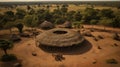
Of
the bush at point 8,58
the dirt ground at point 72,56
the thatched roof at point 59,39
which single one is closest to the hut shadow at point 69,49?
the dirt ground at point 72,56

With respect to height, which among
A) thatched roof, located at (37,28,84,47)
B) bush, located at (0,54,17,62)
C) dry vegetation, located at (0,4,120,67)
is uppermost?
thatched roof, located at (37,28,84,47)

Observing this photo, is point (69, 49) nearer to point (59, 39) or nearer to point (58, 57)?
point (59, 39)

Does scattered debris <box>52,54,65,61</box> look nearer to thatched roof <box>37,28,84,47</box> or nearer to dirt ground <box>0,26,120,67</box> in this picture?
dirt ground <box>0,26,120,67</box>

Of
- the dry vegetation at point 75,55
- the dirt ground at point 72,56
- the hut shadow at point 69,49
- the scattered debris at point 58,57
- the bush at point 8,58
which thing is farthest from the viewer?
the hut shadow at point 69,49

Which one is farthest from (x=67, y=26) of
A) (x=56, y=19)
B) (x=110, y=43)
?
(x=110, y=43)

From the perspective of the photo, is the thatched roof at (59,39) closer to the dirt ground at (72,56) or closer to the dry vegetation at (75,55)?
the dry vegetation at (75,55)

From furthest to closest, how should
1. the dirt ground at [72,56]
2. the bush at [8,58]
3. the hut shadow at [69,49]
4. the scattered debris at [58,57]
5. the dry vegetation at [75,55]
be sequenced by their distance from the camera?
the hut shadow at [69,49]
the scattered debris at [58,57]
the bush at [8,58]
the dry vegetation at [75,55]
the dirt ground at [72,56]

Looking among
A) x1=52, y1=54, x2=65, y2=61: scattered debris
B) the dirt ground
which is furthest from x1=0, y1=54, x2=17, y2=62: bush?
x1=52, y1=54, x2=65, y2=61: scattered debris

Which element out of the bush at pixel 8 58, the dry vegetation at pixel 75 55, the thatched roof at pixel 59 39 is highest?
the thatched roof at pixel 59 39

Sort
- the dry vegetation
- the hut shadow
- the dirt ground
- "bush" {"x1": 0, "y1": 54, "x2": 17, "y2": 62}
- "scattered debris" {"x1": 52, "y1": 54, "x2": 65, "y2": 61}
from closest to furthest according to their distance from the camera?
the dirt ground < the dry vegetation < "bush" {"x1": 0, "y1": 54, "x2": 17, "y2": 62} < "scattered debris" {"x1": 52, "y1": 54, "x2": 65, "y2": 61} < the hut shadow
